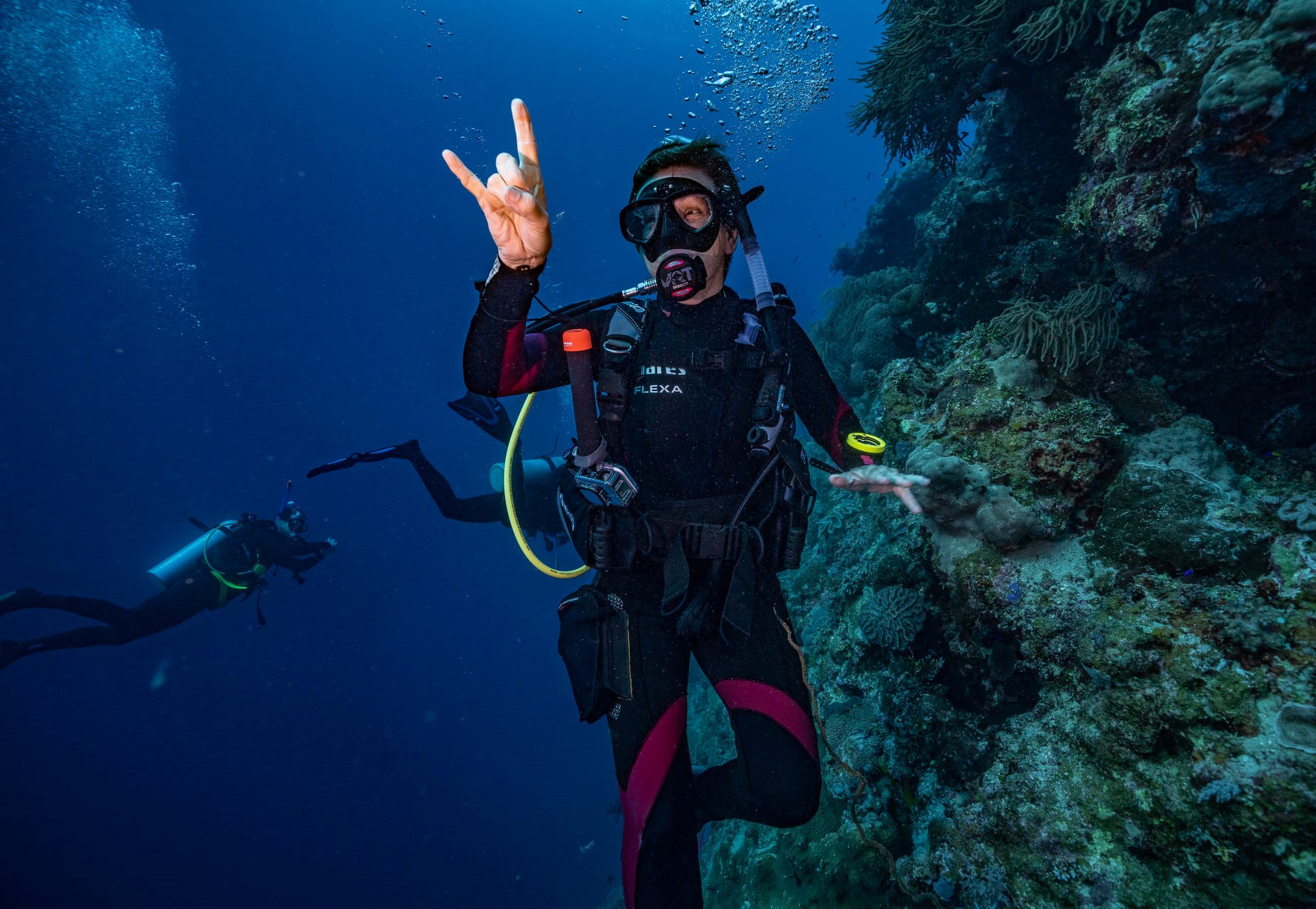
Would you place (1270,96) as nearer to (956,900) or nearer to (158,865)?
(956,900)

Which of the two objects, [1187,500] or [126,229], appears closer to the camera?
[1187,500]

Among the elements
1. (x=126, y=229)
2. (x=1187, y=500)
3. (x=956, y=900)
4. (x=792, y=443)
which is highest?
(x=126, y=229)

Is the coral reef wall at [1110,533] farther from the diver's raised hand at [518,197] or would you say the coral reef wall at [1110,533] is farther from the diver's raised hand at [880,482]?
the diver's raised hand at [518,197]

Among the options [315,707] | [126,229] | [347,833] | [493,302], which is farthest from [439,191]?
[493,302]

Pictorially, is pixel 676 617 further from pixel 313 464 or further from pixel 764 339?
pixel 313 464

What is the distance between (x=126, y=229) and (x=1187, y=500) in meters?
90.8

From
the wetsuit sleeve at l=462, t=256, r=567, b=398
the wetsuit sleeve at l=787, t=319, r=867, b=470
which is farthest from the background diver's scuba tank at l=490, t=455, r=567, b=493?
the wetsuit sleeve at l=787, t=319, r=867, b=470

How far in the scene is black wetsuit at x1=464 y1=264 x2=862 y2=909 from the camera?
269 cm

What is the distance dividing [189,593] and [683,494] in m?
15.0

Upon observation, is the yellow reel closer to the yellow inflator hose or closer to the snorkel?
the snorkel

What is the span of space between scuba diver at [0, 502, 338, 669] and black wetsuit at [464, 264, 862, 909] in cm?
1165

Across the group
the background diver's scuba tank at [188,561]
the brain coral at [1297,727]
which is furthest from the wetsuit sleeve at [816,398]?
the background diver's scuba tank at [188,561]

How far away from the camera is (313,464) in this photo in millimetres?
78688

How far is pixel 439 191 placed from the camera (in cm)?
6569
